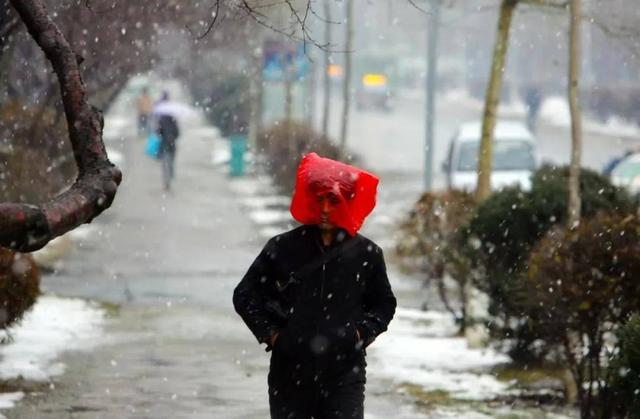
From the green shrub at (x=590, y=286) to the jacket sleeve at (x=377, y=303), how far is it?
120 inches

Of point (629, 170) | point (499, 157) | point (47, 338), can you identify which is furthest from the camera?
point (499, 157)

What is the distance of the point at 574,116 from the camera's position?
463 inches

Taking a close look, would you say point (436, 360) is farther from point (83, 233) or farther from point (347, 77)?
point (347, 77)

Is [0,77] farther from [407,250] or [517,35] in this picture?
[517,35]

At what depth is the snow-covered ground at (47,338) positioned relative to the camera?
11.3m

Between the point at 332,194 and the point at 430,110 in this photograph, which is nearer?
the point at 332,194

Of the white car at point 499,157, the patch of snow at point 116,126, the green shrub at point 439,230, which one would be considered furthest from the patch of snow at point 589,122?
the green shrub at point 439,230

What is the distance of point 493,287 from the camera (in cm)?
1216

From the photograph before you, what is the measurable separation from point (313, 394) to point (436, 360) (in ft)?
22.0

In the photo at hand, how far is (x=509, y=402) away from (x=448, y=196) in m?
4.59

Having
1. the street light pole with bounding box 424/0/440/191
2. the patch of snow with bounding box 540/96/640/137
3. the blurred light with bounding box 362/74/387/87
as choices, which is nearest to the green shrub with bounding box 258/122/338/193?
the street light pole with bounding box 424/0/440/191

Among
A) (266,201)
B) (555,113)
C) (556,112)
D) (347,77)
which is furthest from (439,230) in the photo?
(556,112)

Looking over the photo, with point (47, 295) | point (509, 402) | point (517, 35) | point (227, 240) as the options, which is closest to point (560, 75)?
point (517, 35)

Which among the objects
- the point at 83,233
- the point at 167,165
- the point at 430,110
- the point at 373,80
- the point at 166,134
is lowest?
the point at 83,233
